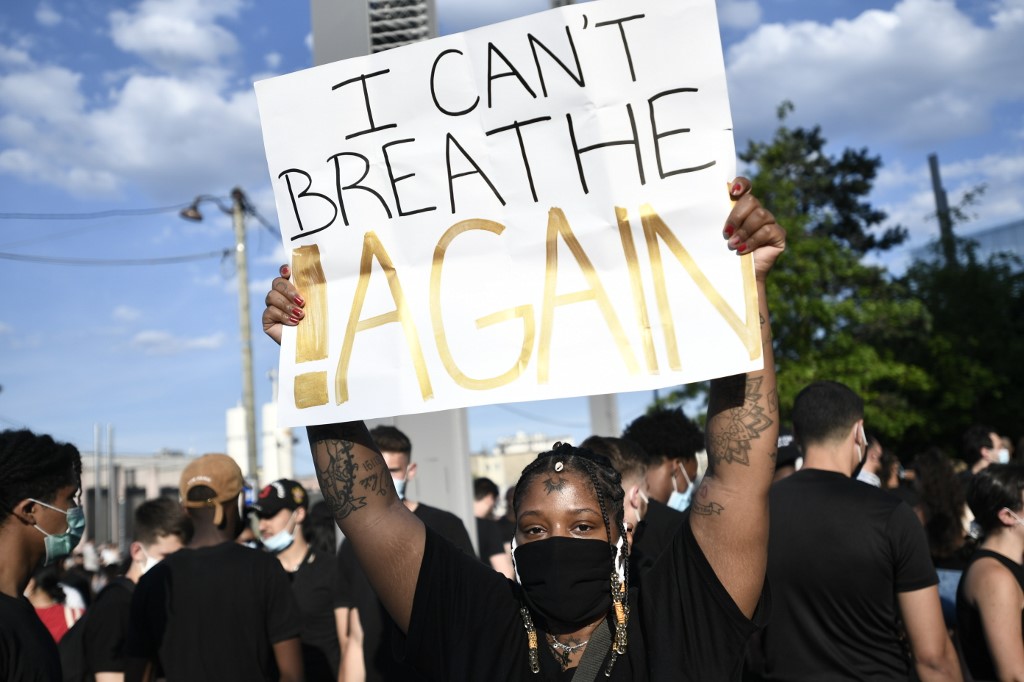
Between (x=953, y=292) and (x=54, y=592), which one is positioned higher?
(x=953, y=292)

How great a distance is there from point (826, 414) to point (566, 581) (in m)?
2.07

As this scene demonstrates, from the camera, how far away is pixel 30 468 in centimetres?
316

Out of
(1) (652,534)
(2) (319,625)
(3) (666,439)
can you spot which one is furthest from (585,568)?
(2) (319,625)

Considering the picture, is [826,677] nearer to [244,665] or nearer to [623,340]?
[623,340]

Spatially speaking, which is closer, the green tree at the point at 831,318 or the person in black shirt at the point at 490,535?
the person in black shirt at the point at 490,535

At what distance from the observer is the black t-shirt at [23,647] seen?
2656 mm

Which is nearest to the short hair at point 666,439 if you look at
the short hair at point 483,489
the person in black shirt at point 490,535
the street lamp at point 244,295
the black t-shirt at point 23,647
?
the person in black shirt at point 490,535

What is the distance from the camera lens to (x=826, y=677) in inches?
145

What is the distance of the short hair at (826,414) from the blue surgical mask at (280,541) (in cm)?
379

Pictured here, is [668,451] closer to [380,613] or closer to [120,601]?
[380,613]

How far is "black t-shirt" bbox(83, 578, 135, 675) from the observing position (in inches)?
170

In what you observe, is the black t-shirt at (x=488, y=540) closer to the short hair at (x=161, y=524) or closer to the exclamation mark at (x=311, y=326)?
the short hair at (x=161, y=524)

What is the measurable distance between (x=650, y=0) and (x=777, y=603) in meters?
2.58

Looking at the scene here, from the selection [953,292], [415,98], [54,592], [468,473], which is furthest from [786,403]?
[415,98]
